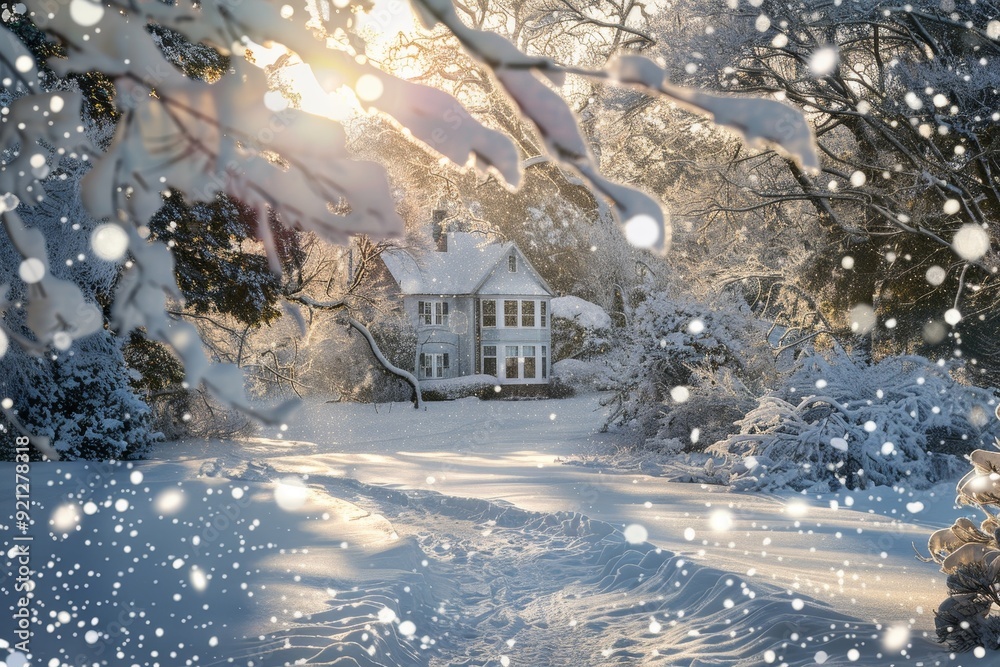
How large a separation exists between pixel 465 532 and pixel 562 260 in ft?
115

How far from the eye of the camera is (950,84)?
34.6 feet

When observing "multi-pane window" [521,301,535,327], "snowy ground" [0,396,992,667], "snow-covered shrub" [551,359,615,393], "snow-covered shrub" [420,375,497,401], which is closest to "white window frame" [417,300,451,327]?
"multi-pane window" [521,301,535,327]

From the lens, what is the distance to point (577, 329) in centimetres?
3803

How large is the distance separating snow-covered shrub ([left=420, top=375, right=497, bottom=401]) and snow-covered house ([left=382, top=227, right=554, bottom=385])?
368 cm

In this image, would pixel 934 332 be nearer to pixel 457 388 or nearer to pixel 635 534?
pixel 635 534

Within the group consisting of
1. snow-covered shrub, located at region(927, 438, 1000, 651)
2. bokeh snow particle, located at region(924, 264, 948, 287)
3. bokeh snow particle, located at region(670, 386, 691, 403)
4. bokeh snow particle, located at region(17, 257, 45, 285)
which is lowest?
snow-covered shrub, located at region(927, 438, 1000, 651)

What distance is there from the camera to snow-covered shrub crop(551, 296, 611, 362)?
122ft

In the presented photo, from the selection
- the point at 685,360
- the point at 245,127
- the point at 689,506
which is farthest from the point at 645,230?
the point at 685,360

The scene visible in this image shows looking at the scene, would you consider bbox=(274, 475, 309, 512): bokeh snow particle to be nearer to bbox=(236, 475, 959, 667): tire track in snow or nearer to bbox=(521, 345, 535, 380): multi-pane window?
bbox=(236, 475, 959, 667): tire track in snow

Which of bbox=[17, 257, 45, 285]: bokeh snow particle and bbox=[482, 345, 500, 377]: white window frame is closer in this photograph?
bbox=[17, 257, 45, 285]: bokeh snow particle

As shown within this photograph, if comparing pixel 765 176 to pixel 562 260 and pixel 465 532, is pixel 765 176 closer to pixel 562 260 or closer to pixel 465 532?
pixel 465 532

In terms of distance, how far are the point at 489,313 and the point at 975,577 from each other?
3411 cm

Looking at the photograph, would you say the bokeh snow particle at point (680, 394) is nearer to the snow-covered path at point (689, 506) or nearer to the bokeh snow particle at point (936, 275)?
the snow-covered path at point (689, 506)

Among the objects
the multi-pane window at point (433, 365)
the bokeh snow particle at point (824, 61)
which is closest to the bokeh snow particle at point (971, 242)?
the bokeh snow particle at point (824, 61)
